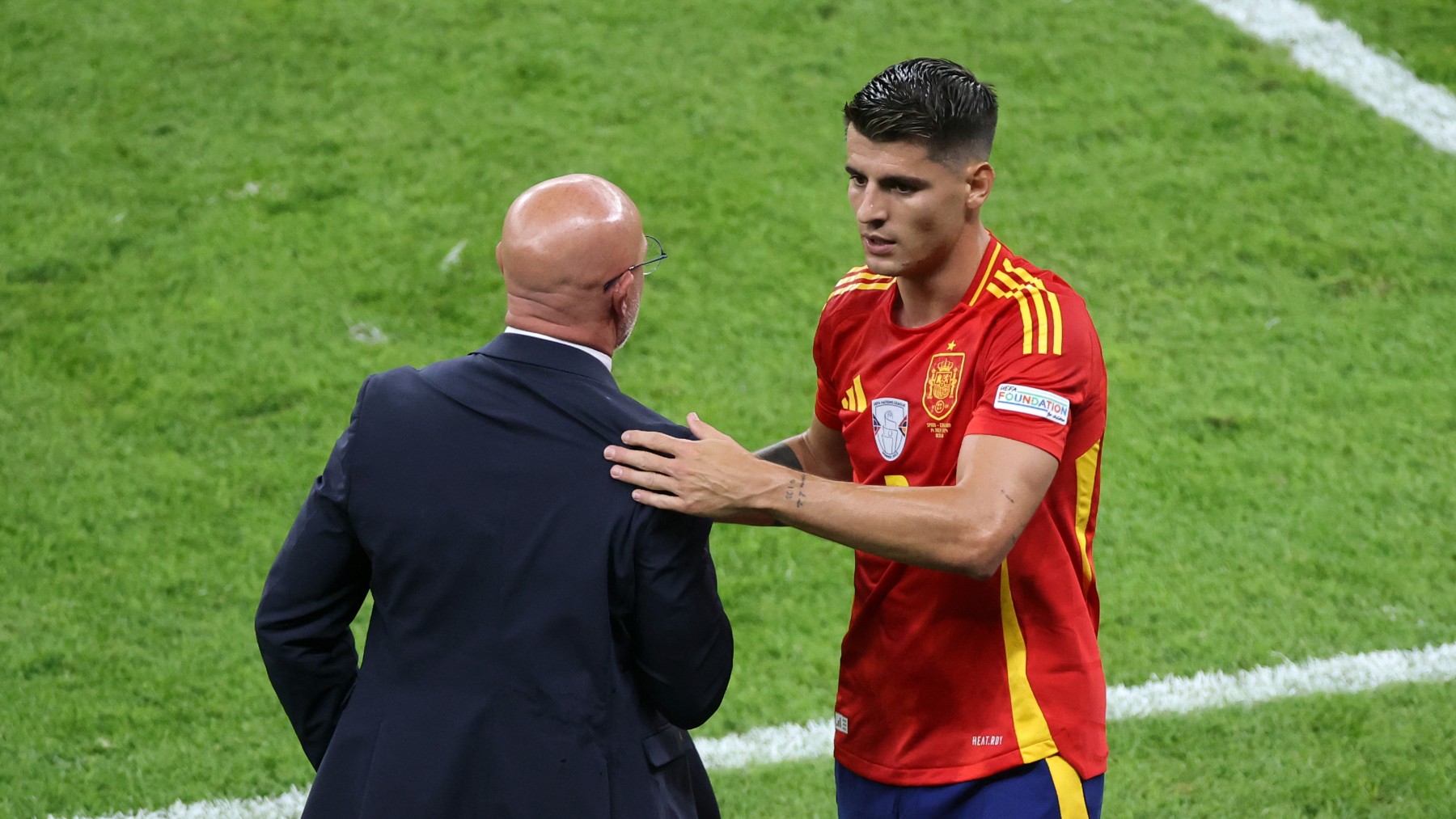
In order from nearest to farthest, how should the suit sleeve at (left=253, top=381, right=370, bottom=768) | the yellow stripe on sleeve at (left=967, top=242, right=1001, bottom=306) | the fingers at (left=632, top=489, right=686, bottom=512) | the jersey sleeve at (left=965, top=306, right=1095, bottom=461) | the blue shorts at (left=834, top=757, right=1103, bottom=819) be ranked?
the fingers at (left=632, top=489, right=686, bottom=512)
the suit sleeve at (left=253, top=381, right=370, bottom=768)
the jersey sleeve at (left=965, top=306, right=1095, bottom=461)
the blue shorts at (left=834, top=757, right=1103, bottom=819)
the yellow stripe on sleeve at (left=967, top=242, right=1001, bottom=306)

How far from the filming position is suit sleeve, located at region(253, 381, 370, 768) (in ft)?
7.86

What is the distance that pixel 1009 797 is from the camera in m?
2.68

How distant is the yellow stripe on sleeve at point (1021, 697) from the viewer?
268cm

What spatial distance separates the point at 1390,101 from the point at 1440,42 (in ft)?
2.63

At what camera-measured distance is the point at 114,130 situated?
7.95 metres

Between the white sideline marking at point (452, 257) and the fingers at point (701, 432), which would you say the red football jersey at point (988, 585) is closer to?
the fingers at point (701, 432)

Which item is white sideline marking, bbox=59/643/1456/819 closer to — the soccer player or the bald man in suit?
the soccer player

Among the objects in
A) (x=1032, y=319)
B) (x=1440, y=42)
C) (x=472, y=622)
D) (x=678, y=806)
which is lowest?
(x=1440, y=42)

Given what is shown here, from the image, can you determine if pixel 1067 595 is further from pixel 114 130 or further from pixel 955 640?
pixel 114 130

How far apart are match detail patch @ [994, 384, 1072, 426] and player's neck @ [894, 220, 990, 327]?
30 centimetres

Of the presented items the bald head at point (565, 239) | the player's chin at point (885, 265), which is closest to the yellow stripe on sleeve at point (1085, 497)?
the player's chin at point (885, 265)

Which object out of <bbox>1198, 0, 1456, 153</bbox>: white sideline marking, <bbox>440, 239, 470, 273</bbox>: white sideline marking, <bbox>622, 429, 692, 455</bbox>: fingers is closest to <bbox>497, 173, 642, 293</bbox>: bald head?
<bbox>622, 429, 692, 455</bbox>: fingers

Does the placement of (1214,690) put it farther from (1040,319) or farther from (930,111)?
(930,111)

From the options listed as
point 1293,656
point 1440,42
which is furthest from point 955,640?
point 1440,42
